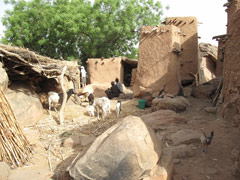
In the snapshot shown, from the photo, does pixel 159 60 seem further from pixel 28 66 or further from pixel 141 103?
pixel 28 66

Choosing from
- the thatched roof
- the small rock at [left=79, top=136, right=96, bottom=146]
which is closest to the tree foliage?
the thatched roof

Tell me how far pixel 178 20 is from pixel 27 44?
41.4 feet

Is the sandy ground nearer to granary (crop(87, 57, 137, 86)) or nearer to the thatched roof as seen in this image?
the thatched roof

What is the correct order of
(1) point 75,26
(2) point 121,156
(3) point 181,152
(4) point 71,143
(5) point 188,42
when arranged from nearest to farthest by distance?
(2) point 121,156 < (3) point 181,152 < (4) point 71,143 < (5) point 188,42 < (1) point 75,26

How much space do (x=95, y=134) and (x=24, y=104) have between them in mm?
2795

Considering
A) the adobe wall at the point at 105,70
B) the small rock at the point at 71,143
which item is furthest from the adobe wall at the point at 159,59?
the small rock at the point at 71,143

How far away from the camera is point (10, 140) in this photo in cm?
421

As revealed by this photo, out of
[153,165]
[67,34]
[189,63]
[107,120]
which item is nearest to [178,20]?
[189,63]

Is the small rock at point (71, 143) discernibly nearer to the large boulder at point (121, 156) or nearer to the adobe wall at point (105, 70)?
the large boulder at point (121, 156)

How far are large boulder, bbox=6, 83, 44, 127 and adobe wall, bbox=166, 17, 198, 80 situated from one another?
320 inches

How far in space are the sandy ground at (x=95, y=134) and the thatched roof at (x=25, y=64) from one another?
1.71m

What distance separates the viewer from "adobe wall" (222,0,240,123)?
216 inches

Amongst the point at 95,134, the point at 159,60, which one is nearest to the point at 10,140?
the point at 95,134

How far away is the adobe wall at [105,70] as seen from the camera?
13375mm
